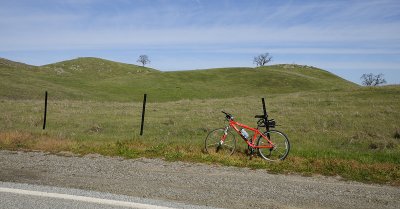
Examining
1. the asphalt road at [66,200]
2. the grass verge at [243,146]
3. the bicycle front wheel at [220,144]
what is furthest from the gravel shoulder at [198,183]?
the bicycle front wheel at [220,144]

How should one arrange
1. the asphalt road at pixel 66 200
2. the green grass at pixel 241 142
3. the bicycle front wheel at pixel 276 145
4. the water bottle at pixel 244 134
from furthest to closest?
the water bottle at pixel 244 134 < the bicycle front wheel at pixel 276 145 < the green grass at pixel 241 142 < the asphalt road at pixel 66 200

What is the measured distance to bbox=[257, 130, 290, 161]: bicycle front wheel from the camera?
10.3 meters

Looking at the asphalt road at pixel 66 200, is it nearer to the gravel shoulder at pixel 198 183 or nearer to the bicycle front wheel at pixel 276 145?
the gravel shoulder at pixel 198 183

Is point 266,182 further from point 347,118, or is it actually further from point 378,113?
point 378,113

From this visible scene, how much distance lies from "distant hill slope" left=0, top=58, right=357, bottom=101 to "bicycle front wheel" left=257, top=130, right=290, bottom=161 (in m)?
43.4

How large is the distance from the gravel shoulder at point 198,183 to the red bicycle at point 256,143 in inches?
69.8

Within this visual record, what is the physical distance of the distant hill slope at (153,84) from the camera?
58.8m

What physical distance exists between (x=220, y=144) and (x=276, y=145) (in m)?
1.62

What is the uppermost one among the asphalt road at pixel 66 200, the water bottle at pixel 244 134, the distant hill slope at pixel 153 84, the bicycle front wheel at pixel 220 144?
the distant hill slope at pixel 153 84

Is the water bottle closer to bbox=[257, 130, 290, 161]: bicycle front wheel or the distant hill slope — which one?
bbox=[257, 130, 290, 161]: bicycle front wheel

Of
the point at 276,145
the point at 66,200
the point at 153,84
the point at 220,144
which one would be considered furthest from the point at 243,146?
the point at 153,84

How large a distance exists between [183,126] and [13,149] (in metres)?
9.75

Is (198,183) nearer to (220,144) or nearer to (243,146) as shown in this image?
(220,144)

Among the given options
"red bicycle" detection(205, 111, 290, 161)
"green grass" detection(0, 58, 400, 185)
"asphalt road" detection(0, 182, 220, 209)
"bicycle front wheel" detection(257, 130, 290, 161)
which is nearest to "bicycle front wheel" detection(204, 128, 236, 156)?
"red bicycle" detection(205, 111, 290, 161)
